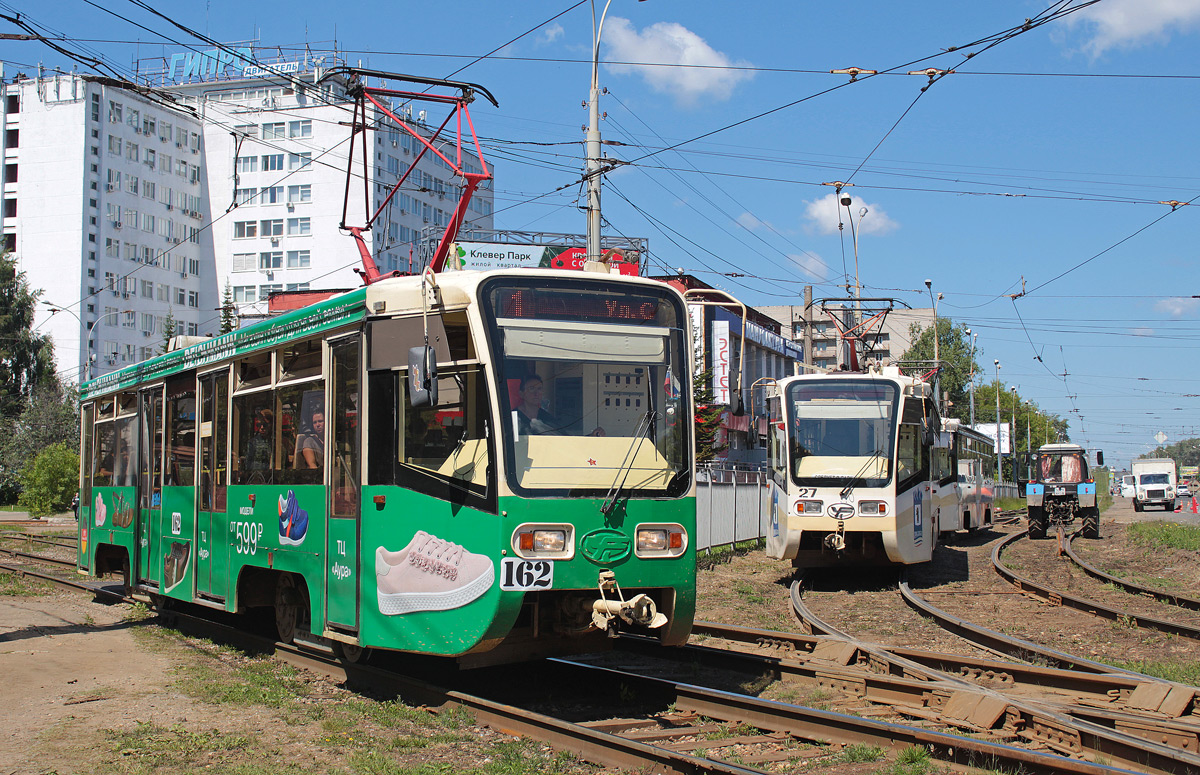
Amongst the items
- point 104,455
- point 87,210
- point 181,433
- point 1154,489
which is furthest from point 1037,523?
point 87,210

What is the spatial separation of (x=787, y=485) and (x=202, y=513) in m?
9.07

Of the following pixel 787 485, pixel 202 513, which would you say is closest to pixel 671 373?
pixel 202 513

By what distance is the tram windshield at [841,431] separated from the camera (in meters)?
16.7

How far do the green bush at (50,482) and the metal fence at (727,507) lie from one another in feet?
99.6

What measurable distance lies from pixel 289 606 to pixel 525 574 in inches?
139

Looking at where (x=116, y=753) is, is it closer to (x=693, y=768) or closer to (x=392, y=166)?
(x=693, y=768)

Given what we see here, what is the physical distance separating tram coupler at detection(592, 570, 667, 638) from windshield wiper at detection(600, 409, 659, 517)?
479 mm

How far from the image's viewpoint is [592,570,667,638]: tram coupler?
7660 mm

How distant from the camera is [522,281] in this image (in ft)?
26.5

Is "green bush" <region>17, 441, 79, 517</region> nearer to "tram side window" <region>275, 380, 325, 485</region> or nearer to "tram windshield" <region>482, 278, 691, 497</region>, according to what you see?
"tram side window" <region>275, 380, 325, 485</region>

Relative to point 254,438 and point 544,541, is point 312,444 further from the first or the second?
point 544,541

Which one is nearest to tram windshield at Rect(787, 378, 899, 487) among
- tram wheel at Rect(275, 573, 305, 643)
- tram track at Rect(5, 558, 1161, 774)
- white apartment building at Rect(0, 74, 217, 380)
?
tram track at Rect(5, 558, 1161, 774)

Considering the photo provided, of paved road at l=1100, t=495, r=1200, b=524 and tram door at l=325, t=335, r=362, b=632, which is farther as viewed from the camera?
paved road at l=1100, t=495, r=1200, b=524

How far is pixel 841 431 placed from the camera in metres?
17.1
